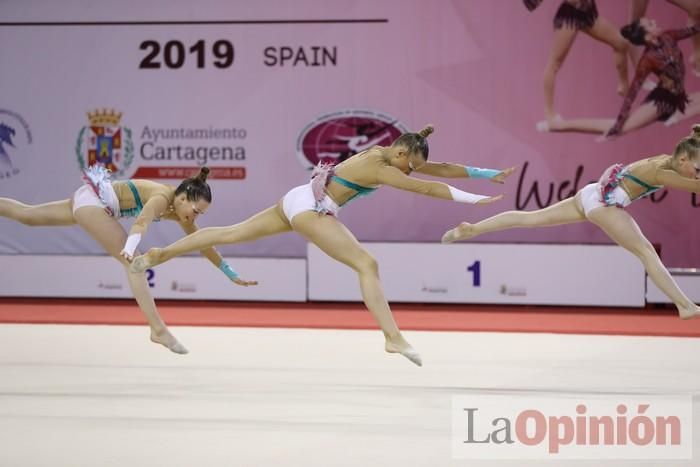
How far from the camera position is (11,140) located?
11.8 m

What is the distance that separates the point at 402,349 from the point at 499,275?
520 cm

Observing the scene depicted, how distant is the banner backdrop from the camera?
36.1ft

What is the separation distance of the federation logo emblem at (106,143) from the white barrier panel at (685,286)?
5.96 meters

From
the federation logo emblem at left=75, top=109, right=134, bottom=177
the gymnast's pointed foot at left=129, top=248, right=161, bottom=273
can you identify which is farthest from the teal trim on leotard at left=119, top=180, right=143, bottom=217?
the federation logo emblem at left=75, top=109, right=134, bottom=177

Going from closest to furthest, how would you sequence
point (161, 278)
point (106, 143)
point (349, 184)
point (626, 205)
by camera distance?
point (349, 184) → point (626, 205) → point (161, 278) → point (106, 143)

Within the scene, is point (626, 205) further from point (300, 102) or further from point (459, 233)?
point (300, 102)

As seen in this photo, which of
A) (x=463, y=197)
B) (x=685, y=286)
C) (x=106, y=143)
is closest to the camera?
(x=463, y=197)

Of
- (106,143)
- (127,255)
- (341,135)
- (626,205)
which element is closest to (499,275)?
(341,135)

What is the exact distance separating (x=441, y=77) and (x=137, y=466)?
7.73 meters

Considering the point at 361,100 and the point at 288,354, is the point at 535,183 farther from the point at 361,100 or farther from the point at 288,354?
the point at 288,354

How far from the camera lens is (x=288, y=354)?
7.30 m

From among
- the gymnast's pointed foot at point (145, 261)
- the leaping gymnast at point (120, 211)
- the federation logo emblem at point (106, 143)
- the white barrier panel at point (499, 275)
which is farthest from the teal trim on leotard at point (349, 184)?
the federation logo emblem at point (106, 143)

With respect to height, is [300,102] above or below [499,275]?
above

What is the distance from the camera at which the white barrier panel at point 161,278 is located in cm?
1088
